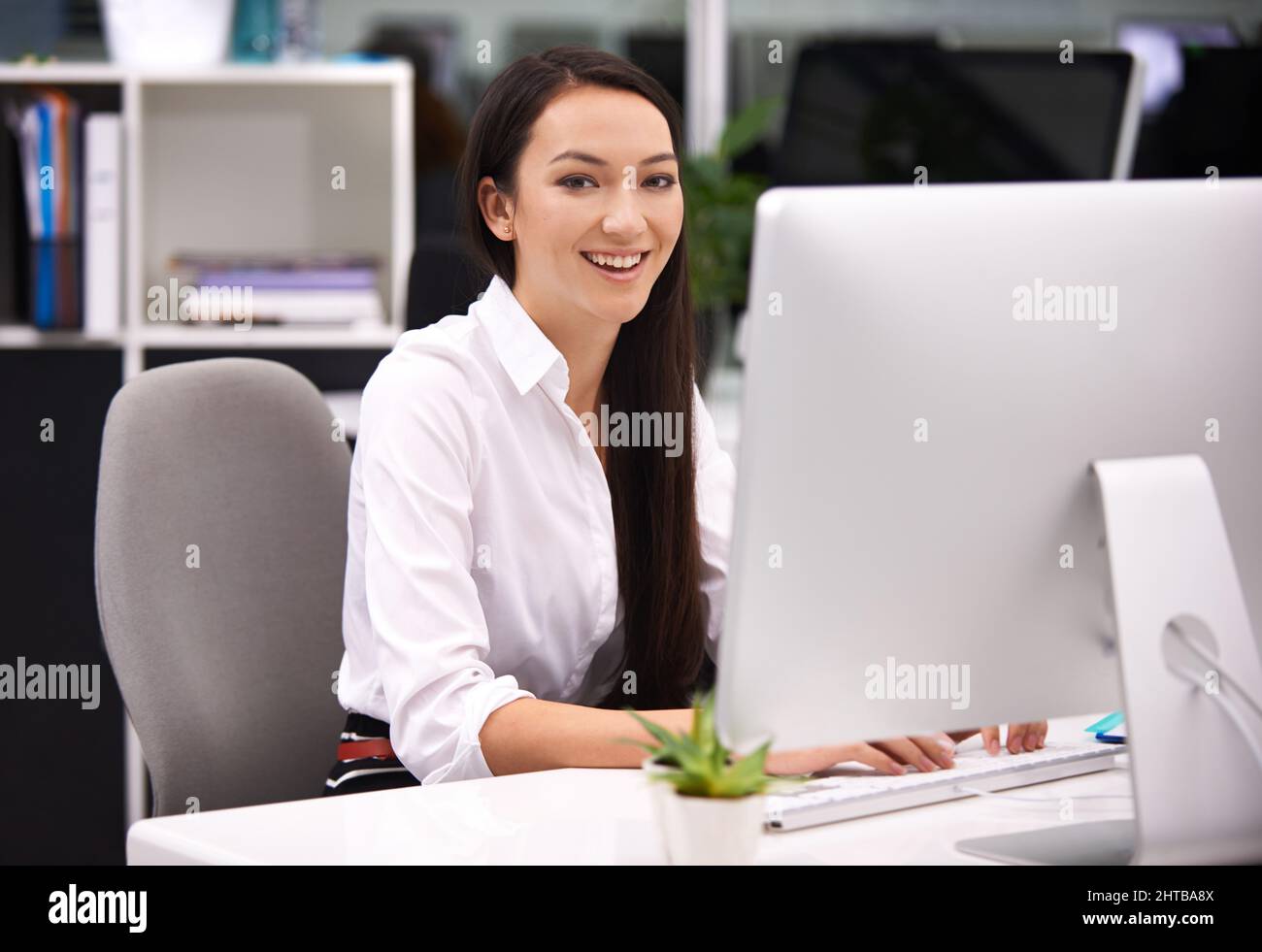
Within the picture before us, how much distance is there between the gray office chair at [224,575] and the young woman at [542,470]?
146mm

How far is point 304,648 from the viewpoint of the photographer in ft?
5.55

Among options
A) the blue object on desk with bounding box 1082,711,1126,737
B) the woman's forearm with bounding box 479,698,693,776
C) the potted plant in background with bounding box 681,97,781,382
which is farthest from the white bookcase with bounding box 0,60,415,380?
the blue object on desk with bounding box 1082,711,1126,737

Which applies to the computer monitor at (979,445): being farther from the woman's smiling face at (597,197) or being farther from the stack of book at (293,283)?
the stack of book at (293,283)

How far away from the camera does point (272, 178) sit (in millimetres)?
2973

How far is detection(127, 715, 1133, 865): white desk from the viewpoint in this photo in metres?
1.00

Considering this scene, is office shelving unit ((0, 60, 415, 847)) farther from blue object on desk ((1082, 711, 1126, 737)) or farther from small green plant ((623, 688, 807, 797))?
small green plant ((623, 688, 807, 797))

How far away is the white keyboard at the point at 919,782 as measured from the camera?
42.8 inches

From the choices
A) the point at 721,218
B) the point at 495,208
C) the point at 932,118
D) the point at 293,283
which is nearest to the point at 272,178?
the point at 293,283

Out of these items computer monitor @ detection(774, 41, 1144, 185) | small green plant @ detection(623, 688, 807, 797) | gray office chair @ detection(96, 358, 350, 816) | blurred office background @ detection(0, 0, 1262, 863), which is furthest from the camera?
blurred office background @ detection(0, 0, 1262, 863)

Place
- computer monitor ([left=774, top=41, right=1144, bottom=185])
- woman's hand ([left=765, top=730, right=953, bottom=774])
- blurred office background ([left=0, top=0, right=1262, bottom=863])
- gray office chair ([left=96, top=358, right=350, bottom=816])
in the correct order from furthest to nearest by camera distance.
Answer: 1. blurred office background ([left=0, top=0, right=1262, bottom=863])
2. computer monitor ([left=774, top=41, right=1144, bottom=185])
3. gray office chair ([left=96, top=358, right=350, bottom=816])
4. woman's hand ([left=765, top=730, right=953, bottom=774])

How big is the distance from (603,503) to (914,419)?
2.30ft

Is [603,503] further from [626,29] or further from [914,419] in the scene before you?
[626,29]

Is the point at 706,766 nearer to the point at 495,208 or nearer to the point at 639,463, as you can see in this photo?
the point at 639,463
